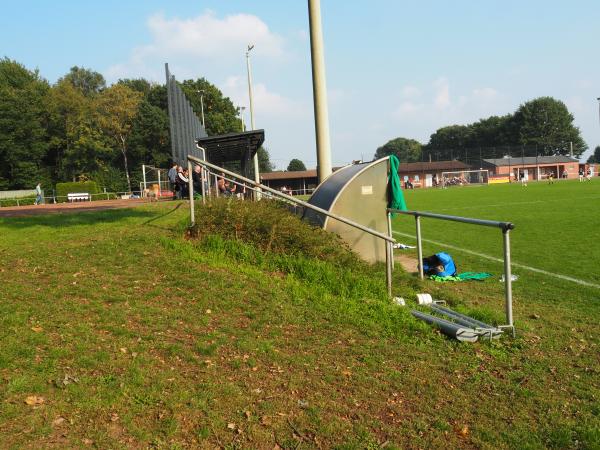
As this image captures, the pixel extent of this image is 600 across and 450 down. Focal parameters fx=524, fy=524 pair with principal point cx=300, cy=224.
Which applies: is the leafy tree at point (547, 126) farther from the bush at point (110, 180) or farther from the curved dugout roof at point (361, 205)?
the curved dugout roof at point (361, 205)

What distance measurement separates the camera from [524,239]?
12953 millimetres

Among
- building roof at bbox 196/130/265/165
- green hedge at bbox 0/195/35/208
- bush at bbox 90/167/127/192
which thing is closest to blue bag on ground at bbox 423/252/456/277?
building roof at bbox 196/130/265/165

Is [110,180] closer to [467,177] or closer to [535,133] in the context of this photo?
[467,177]

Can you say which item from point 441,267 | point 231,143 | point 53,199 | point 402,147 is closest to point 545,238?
point 441,267

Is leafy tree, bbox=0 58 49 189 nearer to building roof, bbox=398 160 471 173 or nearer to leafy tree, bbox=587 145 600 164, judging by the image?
building roof, bbox=398 160 471 173

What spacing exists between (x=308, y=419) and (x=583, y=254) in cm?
874

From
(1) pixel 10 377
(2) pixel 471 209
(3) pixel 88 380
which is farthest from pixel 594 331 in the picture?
(2) pixel 471 209

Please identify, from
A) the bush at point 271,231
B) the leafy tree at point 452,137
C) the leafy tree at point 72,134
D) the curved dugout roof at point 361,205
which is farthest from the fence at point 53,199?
the leafy tree at point 452,137

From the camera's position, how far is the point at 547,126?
10512 centimetres

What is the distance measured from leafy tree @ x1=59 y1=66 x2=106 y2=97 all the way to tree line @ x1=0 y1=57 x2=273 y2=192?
10.3m

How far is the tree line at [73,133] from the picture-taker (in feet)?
204

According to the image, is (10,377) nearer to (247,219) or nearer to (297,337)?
(297,337)

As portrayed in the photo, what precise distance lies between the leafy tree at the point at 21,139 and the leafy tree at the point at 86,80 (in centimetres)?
1920

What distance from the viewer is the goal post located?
79.4 metres
